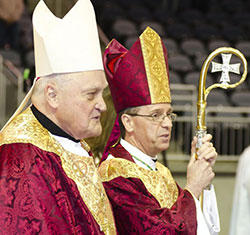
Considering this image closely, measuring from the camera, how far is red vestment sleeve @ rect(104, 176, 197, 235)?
292 centimetres

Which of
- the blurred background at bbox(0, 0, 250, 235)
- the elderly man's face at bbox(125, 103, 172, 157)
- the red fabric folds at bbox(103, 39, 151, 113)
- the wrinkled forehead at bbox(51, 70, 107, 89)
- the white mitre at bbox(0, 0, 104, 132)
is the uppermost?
the white mitre at bbox(0, 0, 104, 132)

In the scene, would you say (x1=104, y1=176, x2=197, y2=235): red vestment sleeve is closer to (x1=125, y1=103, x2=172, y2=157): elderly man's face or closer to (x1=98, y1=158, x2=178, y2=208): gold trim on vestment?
(x1=98, y1=158, x2=178, y2=208): gold trim on vestment

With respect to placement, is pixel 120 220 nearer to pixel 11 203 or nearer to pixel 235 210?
pixel 11 203

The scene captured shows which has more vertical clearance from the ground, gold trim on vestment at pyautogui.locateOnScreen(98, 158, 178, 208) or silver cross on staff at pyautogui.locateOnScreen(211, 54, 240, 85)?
silver cross on staff at pyautogui.locateOnScreen(211, 54, 240, 85)

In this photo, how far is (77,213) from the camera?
7.57ft

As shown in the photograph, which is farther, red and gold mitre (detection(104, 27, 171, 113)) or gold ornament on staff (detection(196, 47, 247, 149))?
red and gold mitre (detection(104, 27, 171, 113))

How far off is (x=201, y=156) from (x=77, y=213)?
95 cm

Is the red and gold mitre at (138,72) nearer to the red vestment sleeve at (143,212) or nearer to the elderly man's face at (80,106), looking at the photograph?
the red vestment sleeve at (143,212)

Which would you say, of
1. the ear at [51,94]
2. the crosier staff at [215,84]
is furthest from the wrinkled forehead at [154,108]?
the ear at [51,94]

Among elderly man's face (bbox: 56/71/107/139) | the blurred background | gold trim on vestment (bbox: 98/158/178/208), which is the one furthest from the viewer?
the blurred background

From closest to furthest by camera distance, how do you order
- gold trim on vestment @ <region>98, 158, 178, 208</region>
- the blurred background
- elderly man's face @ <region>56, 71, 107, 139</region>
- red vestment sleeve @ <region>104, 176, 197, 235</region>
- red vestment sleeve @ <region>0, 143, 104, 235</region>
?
red vestment sleeve @ <region>0, 143, 104, 235</region>
elderly man's face @ <region>56, 71, 107, 139</region>
red vestment sleeve @ <region>104, 176, 197, 235</region>
gold trim on vestment @ <region>98, 158, 178, 208</region>
the blurred background

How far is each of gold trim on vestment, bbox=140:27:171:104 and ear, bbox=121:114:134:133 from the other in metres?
0.19

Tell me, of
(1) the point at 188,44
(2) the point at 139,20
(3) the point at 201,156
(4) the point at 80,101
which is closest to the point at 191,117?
(1) the point at 188,44

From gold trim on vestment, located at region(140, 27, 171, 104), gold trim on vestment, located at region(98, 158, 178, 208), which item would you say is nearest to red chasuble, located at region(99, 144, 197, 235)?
gold trim on vestment, located at region(98, 158, 178, 208)
